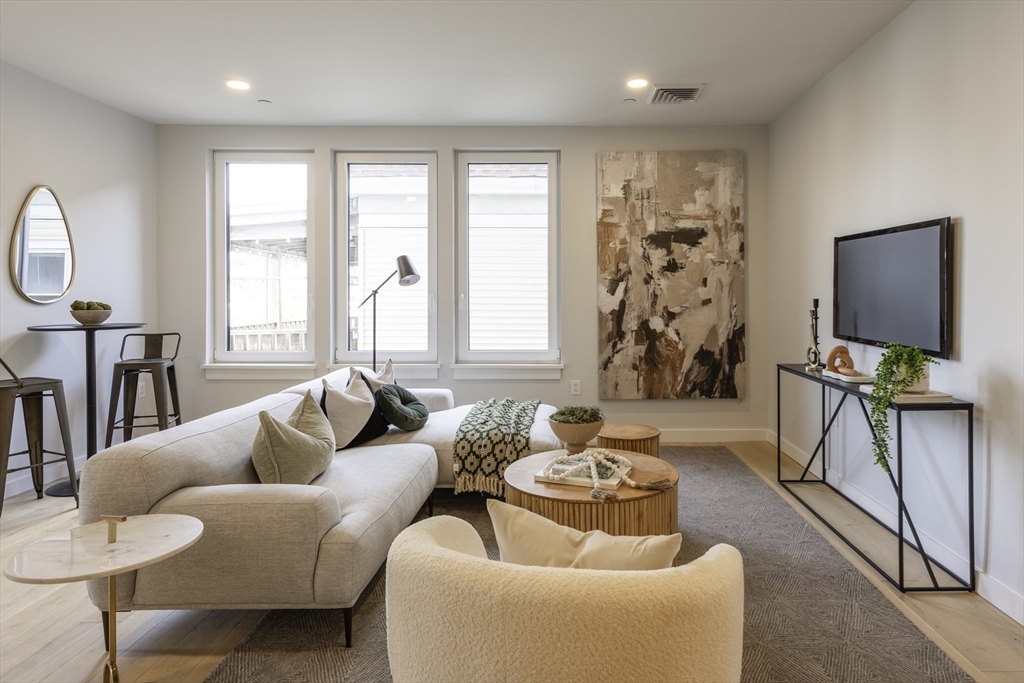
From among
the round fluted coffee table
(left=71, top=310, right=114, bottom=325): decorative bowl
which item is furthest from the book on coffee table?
(left=71, top=310, right=114, bottom=325): decorative bowl

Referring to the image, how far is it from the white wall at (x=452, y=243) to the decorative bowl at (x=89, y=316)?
3.64ft

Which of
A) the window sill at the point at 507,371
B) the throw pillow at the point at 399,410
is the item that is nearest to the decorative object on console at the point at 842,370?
the window sill at the point at 507,371

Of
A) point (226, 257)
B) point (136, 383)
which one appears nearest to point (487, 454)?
point (136, 383)

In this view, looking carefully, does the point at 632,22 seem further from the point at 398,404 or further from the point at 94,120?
the point at 94,120

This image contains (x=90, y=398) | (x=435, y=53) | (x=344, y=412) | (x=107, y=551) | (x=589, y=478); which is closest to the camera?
(x=107, y=551)

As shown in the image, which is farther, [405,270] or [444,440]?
[405,270]

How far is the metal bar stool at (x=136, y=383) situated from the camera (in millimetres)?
3965

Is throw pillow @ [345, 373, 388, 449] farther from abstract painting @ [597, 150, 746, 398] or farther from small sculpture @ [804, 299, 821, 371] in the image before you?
small sculpture @ [804, 299, 821, 371]

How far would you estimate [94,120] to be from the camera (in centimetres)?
417

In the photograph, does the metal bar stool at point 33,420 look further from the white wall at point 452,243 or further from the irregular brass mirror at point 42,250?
the white wall at point 452,243

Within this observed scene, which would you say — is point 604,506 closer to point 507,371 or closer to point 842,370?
point 842,370

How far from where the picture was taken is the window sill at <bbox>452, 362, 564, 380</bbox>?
189 inches

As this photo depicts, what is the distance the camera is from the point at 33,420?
3590mm

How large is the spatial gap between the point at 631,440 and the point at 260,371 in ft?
10.4
